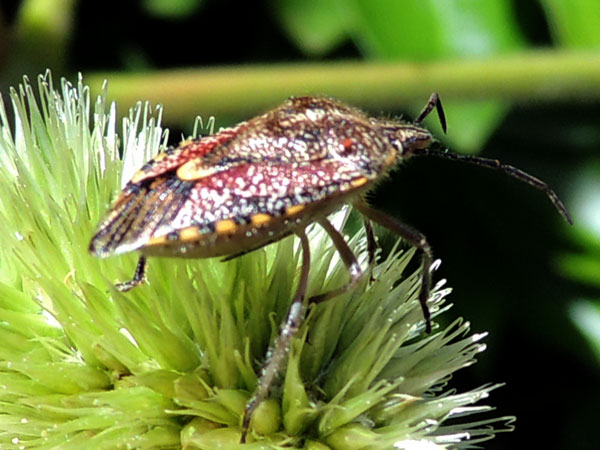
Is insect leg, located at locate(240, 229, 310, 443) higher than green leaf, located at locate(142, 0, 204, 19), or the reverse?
green leaf, located at locate(142, 0, 204, 19)

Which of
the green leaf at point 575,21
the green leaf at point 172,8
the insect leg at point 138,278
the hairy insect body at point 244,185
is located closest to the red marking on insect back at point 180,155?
the hairy insect body at point 244,185

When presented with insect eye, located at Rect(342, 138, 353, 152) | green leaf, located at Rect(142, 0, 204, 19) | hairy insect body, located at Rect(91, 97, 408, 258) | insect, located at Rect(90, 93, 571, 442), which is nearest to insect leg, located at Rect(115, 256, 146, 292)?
insect, located at Rect(90, 93, 571, 442)

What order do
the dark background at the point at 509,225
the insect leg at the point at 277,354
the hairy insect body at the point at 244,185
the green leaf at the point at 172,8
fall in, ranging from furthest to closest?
the green leaf at the point at 172,8, the dark background at the point at 509,225, the insect leg at the point at 277,354, the hairy insect body at the point at 244,185

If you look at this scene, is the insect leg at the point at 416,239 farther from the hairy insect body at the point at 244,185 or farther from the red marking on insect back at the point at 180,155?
the red marking on insect back at the point at 180,155

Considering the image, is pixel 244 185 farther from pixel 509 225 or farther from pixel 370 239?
pixel 509 225

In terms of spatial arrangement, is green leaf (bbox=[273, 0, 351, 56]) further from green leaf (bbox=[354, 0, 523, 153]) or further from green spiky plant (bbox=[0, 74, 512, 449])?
green spiky plant (bbox=[0, 74, 512, 449])

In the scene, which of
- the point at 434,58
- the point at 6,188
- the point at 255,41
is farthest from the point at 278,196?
the point at 255,41

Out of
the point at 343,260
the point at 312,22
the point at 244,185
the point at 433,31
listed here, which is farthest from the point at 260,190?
the point at 312,22
